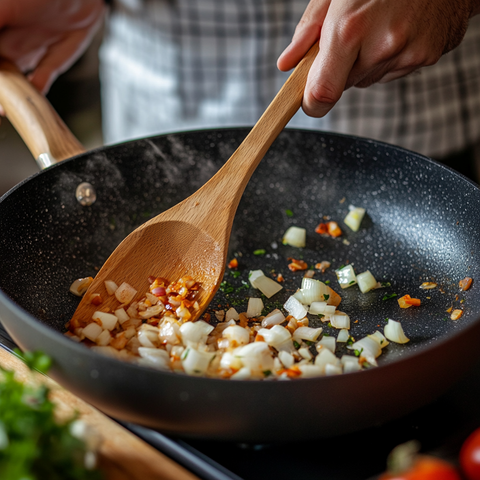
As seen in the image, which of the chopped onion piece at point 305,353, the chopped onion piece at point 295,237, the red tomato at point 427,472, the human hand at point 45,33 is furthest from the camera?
the human hand at point 45,33

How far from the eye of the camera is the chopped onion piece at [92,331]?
86 cm

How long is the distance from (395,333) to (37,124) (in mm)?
866

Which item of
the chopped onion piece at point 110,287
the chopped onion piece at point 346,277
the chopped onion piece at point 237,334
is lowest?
the chopped onion piece at point 346,277

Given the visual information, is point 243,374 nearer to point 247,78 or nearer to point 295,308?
point 295,308

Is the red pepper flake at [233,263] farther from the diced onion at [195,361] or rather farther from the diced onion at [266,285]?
the diced onion at [195,361]

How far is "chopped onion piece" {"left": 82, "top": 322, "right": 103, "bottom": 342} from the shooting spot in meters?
0.86

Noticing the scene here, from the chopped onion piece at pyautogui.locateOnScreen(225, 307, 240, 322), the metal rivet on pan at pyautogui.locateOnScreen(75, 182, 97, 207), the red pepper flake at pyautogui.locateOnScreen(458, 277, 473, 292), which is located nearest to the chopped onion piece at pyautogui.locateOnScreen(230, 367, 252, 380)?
the chopped onion piece at pyautogui.locateOnScreen(225, 307, 240, 322)

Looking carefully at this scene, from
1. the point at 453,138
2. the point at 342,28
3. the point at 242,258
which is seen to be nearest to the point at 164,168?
the point at 242,258

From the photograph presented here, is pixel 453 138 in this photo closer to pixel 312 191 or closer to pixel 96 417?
pixel 312 191

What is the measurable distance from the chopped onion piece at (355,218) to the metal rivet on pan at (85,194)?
1.98 ft

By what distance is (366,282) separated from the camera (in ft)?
3.41

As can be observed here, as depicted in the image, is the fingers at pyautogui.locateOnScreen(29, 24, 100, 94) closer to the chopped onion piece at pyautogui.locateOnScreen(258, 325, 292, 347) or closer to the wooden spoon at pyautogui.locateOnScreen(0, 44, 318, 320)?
the wooden spoon at pyautogui.locateOnScreen(0, 44, 318, 320)

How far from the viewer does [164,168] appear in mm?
1236

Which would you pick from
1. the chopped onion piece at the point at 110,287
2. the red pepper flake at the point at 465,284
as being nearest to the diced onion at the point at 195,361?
the chopped onion piece at the point at 110,287
